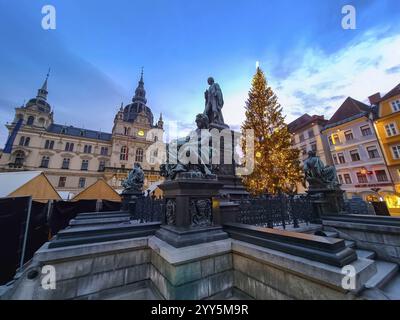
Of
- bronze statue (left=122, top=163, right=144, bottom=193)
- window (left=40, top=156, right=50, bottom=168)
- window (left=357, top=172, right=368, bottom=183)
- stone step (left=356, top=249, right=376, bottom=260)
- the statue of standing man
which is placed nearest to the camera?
stone step (left=356, top=249, right=376, bottom=260)

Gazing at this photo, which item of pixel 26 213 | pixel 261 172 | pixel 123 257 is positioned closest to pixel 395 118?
pixel 261 172

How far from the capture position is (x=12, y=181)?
7.59 metres

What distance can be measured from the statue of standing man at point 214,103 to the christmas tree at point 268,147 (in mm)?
7381

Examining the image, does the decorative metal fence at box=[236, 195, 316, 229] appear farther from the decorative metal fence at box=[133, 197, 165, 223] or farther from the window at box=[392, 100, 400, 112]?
the window at box=[392, 100, 400, 112]

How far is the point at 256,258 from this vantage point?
115 inches

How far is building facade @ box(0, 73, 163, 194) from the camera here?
34781 mm

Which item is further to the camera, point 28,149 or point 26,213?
point 28,149

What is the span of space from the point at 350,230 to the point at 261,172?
9498mm

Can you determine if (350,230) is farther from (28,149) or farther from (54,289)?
(28,149)

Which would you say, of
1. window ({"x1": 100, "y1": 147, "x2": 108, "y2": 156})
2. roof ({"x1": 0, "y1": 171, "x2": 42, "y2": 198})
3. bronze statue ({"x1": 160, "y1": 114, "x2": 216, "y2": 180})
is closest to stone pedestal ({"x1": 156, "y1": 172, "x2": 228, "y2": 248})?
bronze statue ({"x1": 160, "y1": 114, "x2": 216, "y2": 180})

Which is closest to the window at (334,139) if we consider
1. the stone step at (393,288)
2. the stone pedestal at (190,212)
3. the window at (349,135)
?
the window at (349,135)

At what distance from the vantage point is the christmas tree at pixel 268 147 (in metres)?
13.9

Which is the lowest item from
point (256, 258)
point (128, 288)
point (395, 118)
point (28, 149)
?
point (128, 288)

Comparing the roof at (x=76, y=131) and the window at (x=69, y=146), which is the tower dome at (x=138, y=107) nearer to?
the roof at (x=76, y=131)
